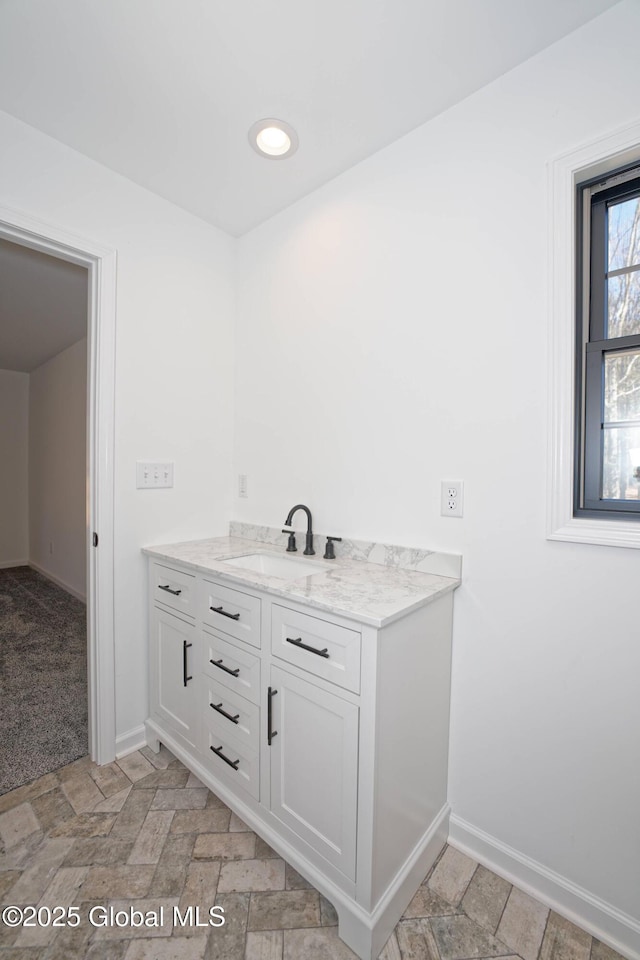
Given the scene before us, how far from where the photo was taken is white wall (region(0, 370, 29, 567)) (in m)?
5.19

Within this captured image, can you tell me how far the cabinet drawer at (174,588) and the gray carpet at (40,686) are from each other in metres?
0.81

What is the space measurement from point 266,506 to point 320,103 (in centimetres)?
167

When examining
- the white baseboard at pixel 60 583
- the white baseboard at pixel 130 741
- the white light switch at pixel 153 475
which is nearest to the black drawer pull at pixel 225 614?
the white light switch at pixel 153 475

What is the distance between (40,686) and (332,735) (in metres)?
2.11

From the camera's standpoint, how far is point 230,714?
4.96 feet

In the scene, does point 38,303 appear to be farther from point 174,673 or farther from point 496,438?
point 496,438

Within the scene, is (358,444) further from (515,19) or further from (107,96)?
(107,96)

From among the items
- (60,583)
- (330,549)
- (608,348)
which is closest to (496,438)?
(608,348)

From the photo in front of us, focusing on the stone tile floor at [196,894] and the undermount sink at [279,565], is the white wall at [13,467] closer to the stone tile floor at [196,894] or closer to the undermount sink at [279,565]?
the stone tile floor at [196,894]

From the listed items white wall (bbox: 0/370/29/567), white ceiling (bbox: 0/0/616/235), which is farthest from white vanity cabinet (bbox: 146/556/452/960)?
white wall (bbox: 0/370/29/567)

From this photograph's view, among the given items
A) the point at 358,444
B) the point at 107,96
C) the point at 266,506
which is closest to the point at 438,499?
the point at 358,444

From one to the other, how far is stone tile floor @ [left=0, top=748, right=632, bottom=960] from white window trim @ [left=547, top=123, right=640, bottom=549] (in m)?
1.11

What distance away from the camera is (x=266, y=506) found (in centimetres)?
219

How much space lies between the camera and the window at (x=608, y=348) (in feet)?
4.03
